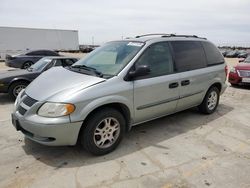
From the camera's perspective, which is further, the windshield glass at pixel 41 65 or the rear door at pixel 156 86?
the windshield glass at pixel 41 65

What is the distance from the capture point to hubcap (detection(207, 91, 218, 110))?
17.4ft

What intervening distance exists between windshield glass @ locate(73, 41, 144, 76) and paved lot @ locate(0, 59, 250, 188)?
4.17 ft

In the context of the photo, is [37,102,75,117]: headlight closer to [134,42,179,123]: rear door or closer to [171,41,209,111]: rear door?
[134,42,179,123]: rear door

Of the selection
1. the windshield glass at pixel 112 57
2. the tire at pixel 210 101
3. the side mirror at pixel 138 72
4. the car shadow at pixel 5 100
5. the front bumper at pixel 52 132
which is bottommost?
the car shadow at pixel 5 100

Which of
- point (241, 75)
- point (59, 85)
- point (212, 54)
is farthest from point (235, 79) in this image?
point (59, 85)

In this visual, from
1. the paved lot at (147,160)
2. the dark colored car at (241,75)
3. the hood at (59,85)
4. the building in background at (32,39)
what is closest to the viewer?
the paved lot at (147,160)

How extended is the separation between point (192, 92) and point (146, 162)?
2.01 m

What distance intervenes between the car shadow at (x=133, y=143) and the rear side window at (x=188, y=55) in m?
1.15

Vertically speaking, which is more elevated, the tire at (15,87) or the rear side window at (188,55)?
the rear side window at (188,55)

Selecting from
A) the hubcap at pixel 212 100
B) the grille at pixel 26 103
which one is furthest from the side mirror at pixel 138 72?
the hubcap at pixel 212 100

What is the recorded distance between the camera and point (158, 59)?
4.03 meters

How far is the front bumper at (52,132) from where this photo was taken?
296 cm

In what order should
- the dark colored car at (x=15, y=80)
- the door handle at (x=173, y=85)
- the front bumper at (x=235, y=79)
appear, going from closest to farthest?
the door handle at (x=173, y=85)
the dark colored car at (x=15, y=80)
the front bumper at (x=235, y=79)

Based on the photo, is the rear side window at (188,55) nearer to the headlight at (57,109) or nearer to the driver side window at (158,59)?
the driver side window at (158,59)
